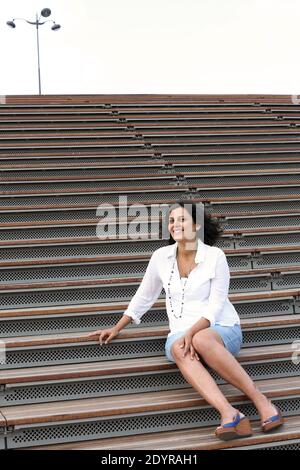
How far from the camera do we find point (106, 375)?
137 inches

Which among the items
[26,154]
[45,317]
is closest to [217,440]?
[45,317]

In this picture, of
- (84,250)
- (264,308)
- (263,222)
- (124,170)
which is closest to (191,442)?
(264,308)

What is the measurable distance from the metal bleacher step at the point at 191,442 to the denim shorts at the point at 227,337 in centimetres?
35

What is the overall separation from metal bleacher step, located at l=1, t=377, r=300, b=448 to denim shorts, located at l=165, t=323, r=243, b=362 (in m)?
0.19

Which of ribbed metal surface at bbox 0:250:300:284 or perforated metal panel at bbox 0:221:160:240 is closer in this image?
ribbed metal surface at bbox 0:250:300:284

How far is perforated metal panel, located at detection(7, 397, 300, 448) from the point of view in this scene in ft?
10.4

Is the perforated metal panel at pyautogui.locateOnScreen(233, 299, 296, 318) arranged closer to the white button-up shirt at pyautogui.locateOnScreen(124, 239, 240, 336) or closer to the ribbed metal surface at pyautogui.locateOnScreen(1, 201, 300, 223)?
the white button-up shirt at pyautogui.locateOnScreen(124, 239, 240, 336)

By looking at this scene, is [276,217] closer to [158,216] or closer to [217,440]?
[158,216]

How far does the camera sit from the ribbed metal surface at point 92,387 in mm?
3393

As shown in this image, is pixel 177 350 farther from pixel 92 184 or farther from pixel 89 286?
pixel 92 184

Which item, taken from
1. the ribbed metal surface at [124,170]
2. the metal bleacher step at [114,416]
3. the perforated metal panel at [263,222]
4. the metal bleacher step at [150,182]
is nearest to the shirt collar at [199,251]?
the metal bleacher step at [114,416]
